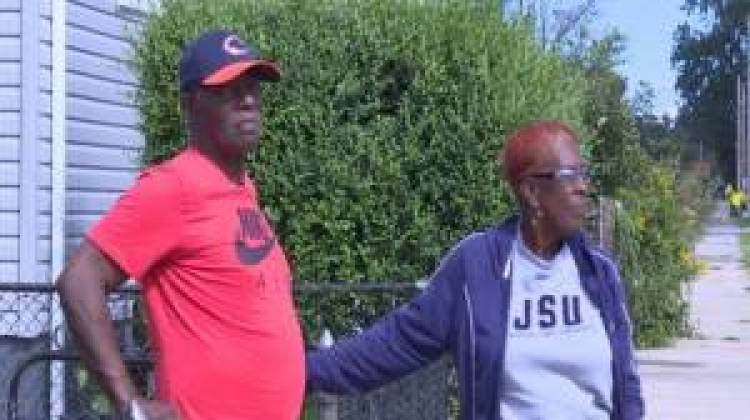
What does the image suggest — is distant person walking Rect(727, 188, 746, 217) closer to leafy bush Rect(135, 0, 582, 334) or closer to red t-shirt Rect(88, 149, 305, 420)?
leafy bush Rect(135, 0, 582, 334)

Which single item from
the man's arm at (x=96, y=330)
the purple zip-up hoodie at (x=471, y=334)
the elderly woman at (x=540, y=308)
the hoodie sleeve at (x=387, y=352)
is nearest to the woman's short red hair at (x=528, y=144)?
the elderly woman at (x=540, y=308)

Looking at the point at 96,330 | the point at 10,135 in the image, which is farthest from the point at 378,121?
the point at 96,330

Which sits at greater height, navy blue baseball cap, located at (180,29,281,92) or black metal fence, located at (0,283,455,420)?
navy blue baseball cap, located at (180,29,281,92)

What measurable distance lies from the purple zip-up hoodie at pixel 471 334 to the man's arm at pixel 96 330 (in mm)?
641

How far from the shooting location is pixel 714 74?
118625 millimetres

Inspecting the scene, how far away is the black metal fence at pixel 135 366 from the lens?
5.56 metres

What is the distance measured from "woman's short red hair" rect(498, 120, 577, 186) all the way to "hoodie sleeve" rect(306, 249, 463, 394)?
28 centimetres

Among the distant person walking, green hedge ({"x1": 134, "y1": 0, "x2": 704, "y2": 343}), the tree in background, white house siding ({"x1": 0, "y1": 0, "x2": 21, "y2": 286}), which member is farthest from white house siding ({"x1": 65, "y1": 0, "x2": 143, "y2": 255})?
the tree in background

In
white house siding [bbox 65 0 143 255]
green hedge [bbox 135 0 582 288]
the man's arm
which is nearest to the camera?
the man's arm

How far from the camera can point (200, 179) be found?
3359 millimetres

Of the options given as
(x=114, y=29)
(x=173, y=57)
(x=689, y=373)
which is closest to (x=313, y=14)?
(x=173, y=57)

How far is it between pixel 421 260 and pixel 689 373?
6937 mm

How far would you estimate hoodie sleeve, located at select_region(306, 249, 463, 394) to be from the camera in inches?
145

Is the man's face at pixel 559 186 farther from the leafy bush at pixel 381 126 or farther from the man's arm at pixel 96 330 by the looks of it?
the leafy bush at pixel 381 126
